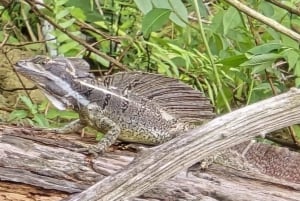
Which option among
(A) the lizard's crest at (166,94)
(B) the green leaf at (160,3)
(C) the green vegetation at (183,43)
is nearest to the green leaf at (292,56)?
(C) the green vegetation at (183,43)

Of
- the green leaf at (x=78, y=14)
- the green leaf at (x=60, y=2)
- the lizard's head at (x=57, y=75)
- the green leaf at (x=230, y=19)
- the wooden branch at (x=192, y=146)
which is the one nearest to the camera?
the wooden branch at (x=192, y=146)

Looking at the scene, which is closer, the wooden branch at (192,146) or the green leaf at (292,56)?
the wooden branch at (192,146)

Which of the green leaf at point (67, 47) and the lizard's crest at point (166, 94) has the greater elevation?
the green leaf at point (67, 47)

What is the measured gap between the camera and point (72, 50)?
4.17 metres

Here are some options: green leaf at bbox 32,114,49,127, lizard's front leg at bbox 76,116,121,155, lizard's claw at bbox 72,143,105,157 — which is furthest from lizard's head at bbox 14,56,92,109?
green leaf at bbox 32,114,49,127

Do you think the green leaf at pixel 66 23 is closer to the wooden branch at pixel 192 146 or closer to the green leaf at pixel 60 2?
the green leaf at pixel 60 2

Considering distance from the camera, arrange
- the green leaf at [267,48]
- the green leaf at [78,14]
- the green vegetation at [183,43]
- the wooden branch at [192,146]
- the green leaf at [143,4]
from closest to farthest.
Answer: the wooden branch at [192,146]
the green leaf at [143,4]
the green leaf at [267,48]
the green vegetation at [183,43]
the green leaf at [78,14]

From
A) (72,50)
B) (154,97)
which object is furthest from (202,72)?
(154,97)

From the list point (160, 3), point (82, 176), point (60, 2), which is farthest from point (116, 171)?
point (60, 2)

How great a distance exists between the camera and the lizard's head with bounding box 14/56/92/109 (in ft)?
9.79

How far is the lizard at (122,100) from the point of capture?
3006 mm

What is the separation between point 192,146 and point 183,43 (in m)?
2.15

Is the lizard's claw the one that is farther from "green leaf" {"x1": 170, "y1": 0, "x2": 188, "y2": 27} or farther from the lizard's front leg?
"green leaf" {"x1": 170, "y1": 0, "x2": 188, "y2": 27}

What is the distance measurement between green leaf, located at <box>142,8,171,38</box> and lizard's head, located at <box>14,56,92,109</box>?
0.94 ft
